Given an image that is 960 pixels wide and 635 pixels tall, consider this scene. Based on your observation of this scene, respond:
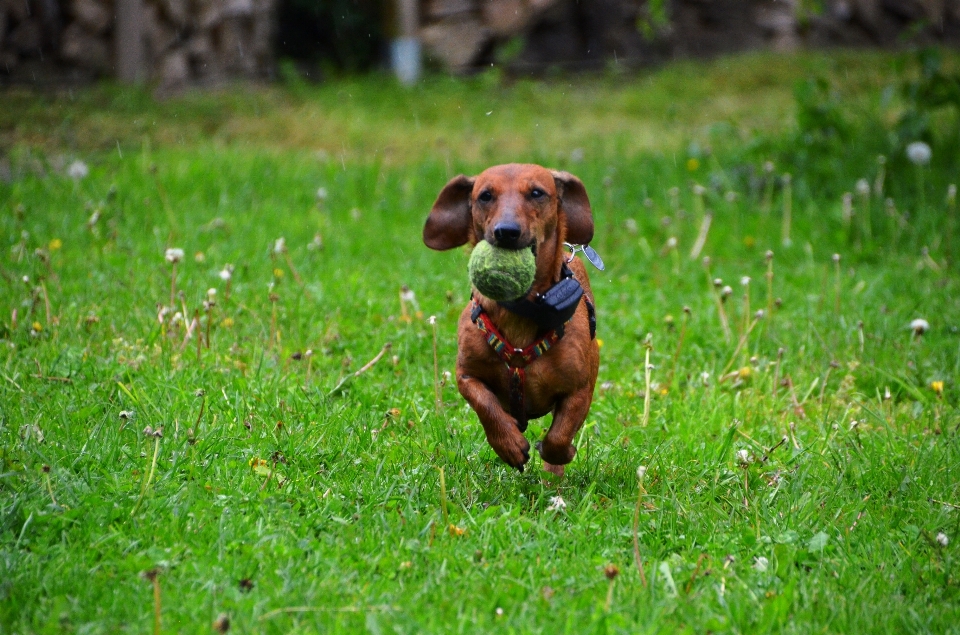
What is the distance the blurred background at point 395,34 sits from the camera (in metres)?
9.88

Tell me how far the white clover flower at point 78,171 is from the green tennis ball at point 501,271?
15.3ft

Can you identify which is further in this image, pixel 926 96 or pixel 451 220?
pixel 926 96

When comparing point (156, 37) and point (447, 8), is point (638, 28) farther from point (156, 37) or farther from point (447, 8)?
point (156, 37)

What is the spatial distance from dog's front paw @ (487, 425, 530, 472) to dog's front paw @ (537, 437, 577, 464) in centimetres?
8

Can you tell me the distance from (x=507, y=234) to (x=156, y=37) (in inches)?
327

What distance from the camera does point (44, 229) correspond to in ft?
19.6

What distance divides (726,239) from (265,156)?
366 centimetres

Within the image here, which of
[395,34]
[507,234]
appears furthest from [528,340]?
[395,34]

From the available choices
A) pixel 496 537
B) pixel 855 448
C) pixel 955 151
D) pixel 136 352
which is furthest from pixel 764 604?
pixel 955 151

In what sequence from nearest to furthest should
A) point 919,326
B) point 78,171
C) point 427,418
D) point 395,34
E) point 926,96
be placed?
point 427,418, point 919,326, point 78,171, point 926,96, point 395,34

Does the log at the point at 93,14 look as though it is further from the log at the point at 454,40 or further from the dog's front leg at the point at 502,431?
the dog's front leg at the point at 502,431

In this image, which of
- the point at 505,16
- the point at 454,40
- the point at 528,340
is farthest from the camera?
the point at 505,16

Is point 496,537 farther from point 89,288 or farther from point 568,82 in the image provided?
point 568,82

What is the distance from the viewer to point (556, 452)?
3.22 m
